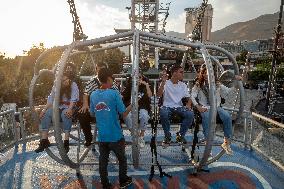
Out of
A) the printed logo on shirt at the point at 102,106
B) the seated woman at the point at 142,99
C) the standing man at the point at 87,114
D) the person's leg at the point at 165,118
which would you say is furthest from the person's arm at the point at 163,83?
the printed logo on shirt at the point at 102,106

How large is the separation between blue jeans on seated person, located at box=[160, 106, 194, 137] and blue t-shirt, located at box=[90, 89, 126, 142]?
1428 mm

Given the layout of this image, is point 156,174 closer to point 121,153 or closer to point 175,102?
point 175,102

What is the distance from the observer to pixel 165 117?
6.35 metres

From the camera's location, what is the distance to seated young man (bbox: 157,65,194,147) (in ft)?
20.9

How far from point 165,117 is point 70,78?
214 centimetres

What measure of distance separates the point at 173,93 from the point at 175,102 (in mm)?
209

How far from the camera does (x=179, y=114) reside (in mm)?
6457

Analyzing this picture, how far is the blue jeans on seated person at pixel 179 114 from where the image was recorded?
20.9ft

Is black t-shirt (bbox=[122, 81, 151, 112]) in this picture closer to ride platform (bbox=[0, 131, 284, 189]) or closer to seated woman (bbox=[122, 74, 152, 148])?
seated woman (bbox=[122, 74, 152, 148])

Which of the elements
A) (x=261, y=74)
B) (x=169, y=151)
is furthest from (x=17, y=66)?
(x=169, y=151)

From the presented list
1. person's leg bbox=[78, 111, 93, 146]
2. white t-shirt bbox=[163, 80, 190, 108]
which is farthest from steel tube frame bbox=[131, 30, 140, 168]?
white t-shirt bbox=[163, 80, 190, 108]

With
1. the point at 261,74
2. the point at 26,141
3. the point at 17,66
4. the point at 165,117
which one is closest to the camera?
the point at 165,117

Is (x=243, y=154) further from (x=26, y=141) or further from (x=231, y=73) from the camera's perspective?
(x=26, y=141)

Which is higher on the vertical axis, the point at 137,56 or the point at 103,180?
the point at 137,56
